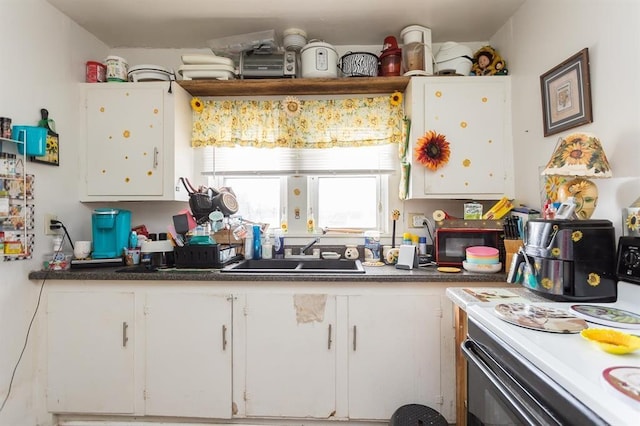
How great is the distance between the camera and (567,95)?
1533 mm

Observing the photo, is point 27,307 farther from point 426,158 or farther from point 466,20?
point 466,20

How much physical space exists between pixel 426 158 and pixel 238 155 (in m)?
1.38

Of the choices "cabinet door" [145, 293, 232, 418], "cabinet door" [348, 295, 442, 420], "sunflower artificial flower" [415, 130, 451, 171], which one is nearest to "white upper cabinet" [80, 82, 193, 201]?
"cabinet door" [145, 293, 232, 418]

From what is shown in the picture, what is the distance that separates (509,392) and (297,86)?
2.02m

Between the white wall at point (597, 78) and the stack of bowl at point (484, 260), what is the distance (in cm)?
40

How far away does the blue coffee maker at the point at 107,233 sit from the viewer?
77.9 inches

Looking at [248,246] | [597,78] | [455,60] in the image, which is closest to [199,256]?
[248,246]

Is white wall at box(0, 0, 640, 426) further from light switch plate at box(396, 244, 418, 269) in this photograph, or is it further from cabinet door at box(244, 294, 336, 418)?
cabinet door at box(244, 294, 336, 418)

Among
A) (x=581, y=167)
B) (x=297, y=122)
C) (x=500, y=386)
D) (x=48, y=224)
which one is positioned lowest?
(x=500, y=386)

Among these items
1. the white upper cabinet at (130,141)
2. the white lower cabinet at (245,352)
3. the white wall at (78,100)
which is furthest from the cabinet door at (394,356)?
the white upper cabinet at (130,141)

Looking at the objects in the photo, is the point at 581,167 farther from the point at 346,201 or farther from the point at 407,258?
the point at 346,201

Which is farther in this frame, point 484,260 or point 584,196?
point 484,260

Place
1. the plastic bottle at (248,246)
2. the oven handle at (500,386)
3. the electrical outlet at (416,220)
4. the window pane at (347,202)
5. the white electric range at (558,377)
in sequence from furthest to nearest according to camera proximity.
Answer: the window pane at (347,202)
the electrical outlet at (416,220)
the plastic bottle at (248,246)
the oven handle at (500,386)
the white electric range at (558,377)

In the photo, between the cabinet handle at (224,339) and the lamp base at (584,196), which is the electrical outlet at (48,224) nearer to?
the cabinet handle at (224,339)
